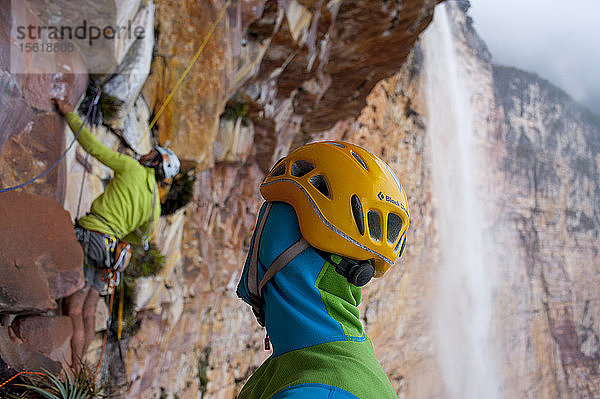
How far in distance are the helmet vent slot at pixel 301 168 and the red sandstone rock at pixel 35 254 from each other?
1998mm

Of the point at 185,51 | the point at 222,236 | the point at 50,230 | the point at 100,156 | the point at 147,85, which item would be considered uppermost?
the point at 185,51

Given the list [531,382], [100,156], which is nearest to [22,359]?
[100,156]

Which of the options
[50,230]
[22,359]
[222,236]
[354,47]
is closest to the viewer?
[22,359]

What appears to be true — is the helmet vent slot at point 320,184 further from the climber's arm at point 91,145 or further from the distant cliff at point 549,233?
the distant cliff at point 549,233

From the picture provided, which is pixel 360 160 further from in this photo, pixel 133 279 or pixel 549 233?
pixel 549 233

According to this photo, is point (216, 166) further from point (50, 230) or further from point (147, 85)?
point (50, 230)

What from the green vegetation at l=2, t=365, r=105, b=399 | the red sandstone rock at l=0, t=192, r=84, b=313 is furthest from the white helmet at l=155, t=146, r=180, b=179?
the green vegetation at l=2, t=365, r=105, b=399

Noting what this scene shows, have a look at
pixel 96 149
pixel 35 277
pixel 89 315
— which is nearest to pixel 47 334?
pixel 35 277

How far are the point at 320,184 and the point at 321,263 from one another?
0.30 meters

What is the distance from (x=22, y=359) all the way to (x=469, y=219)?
2342cm

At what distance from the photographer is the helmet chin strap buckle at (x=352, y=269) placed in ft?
4.76

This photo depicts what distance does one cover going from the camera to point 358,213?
155 cm

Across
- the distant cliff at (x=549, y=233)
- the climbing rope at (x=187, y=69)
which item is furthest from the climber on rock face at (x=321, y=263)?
the distant cliff at (x=549, y=233)

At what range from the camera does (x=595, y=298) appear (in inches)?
1105
